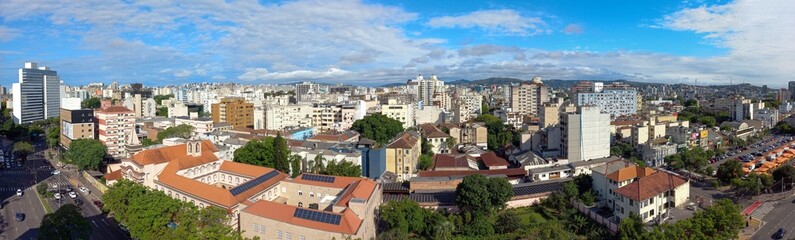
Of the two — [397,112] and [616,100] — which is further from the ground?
[616,100]

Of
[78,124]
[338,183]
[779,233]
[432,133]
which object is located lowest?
[779,233]

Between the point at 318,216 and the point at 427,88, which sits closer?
the point at 318,216

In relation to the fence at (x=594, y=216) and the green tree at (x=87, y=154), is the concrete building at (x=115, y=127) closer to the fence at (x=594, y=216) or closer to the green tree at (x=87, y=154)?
the green tree at (x=87, y=154)

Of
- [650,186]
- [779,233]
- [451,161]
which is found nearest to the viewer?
[779,233]

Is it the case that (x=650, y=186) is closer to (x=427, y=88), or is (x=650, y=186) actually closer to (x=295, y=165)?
(x=295, y=165)

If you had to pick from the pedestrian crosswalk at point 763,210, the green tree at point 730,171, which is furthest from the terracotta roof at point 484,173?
the pedestrian crosswalk at point 763,210

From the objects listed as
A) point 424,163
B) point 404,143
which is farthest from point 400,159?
point 424,163

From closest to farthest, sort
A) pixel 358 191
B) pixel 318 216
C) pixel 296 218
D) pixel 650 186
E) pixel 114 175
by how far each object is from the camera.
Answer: pixel 318 216 → pixel 296 218 → pixel 358 191 → pixel 650 186 → pixel 114 175
